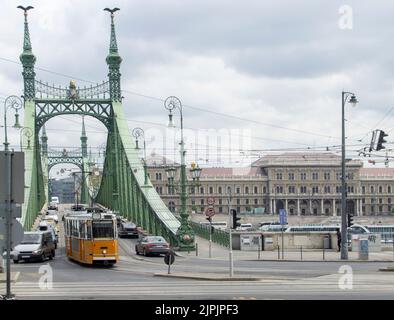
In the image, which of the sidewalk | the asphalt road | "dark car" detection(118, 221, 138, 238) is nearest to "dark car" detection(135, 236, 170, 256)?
the sidewalk

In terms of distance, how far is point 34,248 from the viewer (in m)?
36.4

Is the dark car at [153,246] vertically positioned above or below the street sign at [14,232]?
below

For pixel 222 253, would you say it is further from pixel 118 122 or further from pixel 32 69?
pixel 32 69

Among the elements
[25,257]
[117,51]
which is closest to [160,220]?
[25,257]

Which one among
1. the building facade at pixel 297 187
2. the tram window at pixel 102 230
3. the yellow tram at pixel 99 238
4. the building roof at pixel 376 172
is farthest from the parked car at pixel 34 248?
the building roof at pixel 376 172

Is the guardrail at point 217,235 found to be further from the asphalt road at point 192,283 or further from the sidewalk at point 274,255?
the asphalt road at point 192,283

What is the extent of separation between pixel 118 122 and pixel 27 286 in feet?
171

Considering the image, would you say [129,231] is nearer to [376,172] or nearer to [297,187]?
[297,187]

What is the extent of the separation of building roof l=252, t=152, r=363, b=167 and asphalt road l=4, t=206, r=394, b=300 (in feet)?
390

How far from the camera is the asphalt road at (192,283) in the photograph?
19797 millimetres

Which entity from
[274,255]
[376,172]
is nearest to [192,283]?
[274,255]

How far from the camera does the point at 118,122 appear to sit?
7469 centimetres

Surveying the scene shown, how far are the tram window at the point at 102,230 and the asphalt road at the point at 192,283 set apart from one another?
61.1 inches

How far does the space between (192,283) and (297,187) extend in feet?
447
